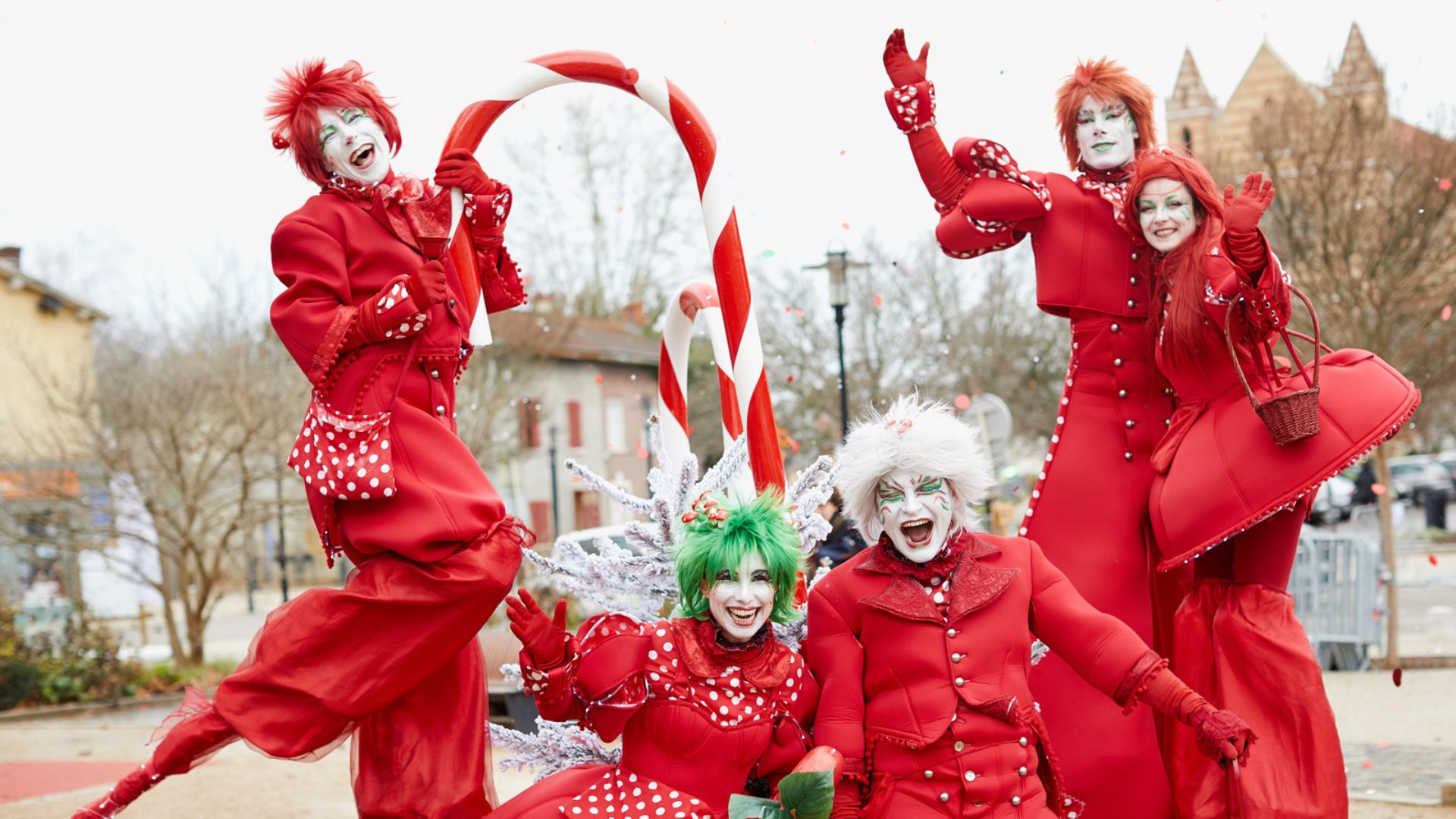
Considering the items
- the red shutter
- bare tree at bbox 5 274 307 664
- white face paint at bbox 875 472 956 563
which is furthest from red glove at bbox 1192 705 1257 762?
the red shutter

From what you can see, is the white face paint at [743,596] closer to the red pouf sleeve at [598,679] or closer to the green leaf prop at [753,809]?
the red pouf sleeve at [598,679]

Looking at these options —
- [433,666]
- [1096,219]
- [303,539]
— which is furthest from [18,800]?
[303,539]

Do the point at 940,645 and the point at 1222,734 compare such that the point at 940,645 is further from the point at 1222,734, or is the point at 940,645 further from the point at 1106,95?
the point at 1106,95

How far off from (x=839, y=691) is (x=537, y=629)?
76 centimetres

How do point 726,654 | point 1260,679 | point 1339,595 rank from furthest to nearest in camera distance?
point 1339,595 → point 1260,679 → point 726,654

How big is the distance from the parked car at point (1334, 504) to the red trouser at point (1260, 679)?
901 inches

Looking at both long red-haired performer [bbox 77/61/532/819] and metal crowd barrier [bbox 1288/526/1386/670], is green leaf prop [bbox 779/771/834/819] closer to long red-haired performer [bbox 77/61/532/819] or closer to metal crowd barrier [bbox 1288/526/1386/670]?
long red-haired performer [bbox 77/61/532/819]

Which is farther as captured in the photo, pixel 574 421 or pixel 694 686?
pixel 574 421

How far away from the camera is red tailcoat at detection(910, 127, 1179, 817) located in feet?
12.8

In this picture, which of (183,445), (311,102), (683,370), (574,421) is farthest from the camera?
(574,421)

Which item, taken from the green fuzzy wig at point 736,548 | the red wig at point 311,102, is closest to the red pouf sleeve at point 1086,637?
the green fuzzy wig at point 736,548

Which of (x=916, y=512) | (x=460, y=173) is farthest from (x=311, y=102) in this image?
(x=916, y=512)

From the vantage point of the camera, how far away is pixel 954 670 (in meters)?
3.39

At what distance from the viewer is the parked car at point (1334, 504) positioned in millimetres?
26016
